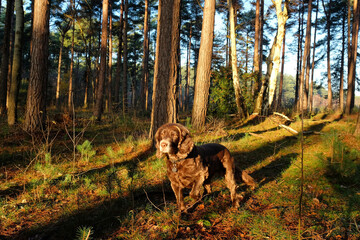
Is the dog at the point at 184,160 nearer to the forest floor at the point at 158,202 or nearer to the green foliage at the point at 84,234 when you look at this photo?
the forest floor at the point at 158,202

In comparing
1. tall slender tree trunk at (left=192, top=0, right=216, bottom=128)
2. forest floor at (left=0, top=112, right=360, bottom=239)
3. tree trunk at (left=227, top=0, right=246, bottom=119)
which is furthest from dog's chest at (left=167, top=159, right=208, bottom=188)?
tree trunk at (left=227, top=0, right=246, bottom=119)

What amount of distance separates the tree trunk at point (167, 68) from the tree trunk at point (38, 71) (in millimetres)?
4276

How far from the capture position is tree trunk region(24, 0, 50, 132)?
7.39 metres

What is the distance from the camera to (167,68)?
6.46 meters

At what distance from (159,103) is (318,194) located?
446 cm

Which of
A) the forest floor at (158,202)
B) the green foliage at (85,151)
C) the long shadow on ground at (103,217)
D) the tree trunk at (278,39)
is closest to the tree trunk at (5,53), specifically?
the forest floor at (158,202)

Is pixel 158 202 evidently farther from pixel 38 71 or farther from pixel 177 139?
pixel 38 71

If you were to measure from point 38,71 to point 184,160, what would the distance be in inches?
281

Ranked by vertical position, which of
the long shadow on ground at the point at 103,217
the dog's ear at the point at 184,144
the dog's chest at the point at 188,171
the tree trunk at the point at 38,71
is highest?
the tree trunk at the point at 38,71

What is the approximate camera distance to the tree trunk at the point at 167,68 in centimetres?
642

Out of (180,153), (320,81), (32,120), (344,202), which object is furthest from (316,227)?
(320,81)

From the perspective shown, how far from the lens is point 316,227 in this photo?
9.09ft

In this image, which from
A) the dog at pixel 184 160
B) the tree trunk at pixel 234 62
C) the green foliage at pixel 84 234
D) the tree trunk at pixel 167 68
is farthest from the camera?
the tree trunk at pixel 234 62

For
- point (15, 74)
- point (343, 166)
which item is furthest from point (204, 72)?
point (15, 74)
